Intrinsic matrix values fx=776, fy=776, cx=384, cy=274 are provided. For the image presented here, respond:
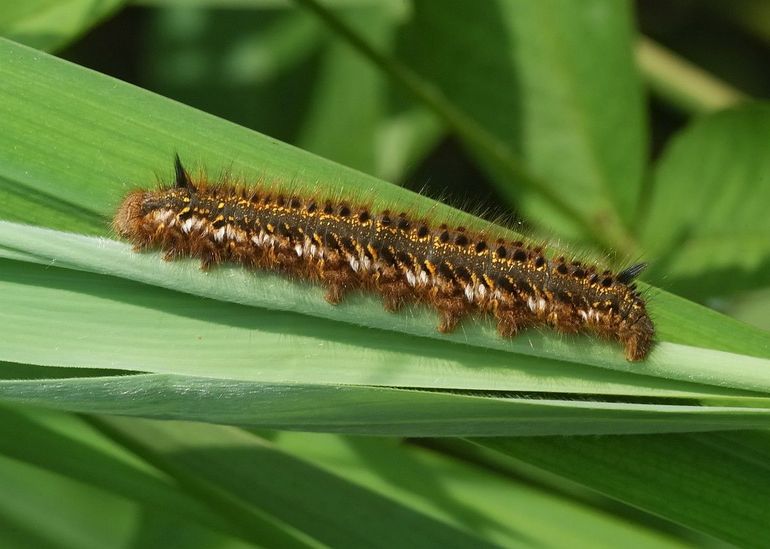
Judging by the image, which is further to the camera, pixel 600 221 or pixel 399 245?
pixel 600 221

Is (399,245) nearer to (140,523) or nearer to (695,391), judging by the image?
(695,391)

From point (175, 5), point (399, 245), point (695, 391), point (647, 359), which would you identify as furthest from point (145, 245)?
point (175, 5)

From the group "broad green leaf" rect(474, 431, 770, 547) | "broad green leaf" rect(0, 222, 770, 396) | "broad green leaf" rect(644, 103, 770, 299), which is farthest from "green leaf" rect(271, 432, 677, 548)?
"broad green leaf" rect(644, 103, 770, 299)

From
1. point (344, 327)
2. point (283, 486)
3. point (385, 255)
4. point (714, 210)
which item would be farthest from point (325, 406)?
point (714, 210)

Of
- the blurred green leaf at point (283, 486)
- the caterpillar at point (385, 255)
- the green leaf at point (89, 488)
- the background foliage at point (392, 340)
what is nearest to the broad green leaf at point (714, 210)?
the background foliage at point (392, 340)

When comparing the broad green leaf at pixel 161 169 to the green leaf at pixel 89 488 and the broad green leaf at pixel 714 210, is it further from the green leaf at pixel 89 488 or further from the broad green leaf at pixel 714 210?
the broad green leaf at pixel 714 210

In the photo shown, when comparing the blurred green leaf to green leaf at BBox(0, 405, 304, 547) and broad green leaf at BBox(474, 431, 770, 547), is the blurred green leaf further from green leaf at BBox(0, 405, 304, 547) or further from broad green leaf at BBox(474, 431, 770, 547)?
broad green leaf at BBox(474, 431, 770, 547)

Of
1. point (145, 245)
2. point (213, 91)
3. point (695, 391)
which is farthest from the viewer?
point (213, 91)
